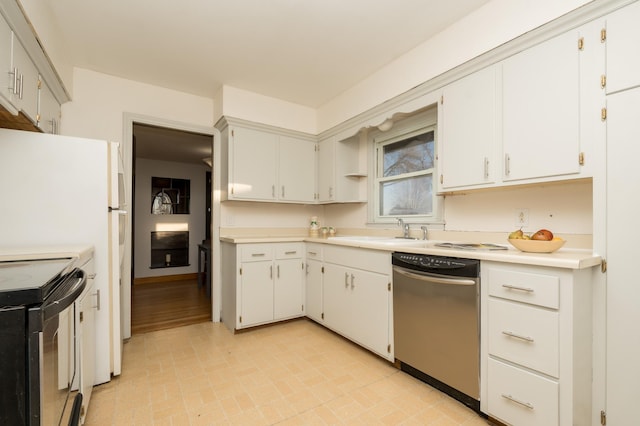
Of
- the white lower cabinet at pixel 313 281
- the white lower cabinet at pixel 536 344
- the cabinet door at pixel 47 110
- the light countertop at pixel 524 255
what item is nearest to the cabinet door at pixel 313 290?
the white lower cabinet at pixel 313 281

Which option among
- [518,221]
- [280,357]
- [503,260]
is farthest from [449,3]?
[280,357]

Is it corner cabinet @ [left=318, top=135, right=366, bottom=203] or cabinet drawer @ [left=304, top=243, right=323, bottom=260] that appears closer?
cabinet drawer @ [left=304, top=243, right=323, bottom=260]

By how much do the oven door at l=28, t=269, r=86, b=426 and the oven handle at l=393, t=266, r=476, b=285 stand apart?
1.76 metres

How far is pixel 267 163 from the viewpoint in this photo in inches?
132

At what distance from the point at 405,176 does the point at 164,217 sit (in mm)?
4872

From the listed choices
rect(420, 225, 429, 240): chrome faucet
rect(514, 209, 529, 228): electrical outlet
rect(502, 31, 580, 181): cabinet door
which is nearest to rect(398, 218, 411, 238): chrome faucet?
rect(420, 225, 429, 240): chrome faucet

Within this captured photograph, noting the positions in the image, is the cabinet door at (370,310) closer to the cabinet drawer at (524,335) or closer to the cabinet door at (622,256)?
the cabinet drawer at (524,335)

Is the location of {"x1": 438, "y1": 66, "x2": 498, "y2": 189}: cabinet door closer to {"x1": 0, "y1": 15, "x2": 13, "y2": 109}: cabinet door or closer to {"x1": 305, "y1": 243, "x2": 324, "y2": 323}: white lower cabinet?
{"x1": 305, "y1": 243, "x2": 324, "y2": 323}: white lower cabinet

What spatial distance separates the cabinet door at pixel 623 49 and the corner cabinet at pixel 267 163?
2713 millimetres

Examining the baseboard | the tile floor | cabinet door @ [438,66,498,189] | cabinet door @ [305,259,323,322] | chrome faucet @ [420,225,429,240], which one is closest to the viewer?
the tile floor

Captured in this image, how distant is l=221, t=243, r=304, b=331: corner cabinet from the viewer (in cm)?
290

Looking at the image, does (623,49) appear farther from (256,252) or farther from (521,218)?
(256,252)

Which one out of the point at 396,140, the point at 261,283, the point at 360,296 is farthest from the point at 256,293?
the point at 396,140

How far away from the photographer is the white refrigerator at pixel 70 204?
1.69 meters
